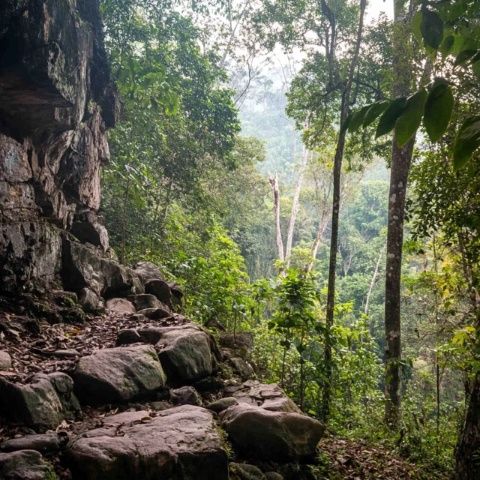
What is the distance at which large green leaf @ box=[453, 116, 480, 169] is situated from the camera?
1048 millimetres

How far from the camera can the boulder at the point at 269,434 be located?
12.8 feet

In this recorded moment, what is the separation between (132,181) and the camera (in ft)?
32.3

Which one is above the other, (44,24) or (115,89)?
(115,89)

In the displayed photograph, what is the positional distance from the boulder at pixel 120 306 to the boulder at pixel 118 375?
223 centimetres

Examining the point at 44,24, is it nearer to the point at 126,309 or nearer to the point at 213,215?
the point at 126,309

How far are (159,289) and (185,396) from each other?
388 cm

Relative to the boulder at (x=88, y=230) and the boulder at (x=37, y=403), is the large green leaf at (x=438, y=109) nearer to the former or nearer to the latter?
the boulder at (x=37, y=403)

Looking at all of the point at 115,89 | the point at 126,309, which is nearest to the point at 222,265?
the point at 126,309

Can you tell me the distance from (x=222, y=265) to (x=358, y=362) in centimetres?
314

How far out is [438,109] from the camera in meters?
1.06

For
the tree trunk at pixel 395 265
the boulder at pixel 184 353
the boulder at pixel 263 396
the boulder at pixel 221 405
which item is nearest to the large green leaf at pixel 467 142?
the boulder at pixel 263 396

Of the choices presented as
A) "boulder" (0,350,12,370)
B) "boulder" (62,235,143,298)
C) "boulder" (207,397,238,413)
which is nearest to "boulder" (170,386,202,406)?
"boulder" (207,397,238,413)

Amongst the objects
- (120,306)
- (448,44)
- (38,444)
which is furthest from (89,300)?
(448,44)

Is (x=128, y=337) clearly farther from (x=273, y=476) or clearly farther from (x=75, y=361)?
(x=273, y=476)
